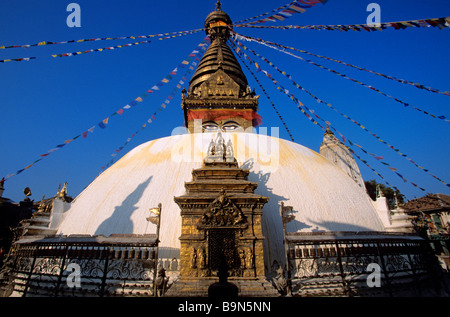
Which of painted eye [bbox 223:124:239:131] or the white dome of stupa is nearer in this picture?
the white dome of stupa

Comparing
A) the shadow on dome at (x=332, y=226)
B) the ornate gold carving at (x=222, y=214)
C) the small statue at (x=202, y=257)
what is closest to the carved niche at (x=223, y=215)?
the ornate gold carving at (x=222, y=214)

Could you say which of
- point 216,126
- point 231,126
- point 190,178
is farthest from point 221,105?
point 190,178

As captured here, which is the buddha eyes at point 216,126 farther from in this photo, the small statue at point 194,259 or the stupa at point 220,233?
the small statue at point 194,259

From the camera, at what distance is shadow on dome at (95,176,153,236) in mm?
8227

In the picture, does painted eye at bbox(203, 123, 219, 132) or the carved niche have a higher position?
painted eye at bbox(203, 123, 219, 132)

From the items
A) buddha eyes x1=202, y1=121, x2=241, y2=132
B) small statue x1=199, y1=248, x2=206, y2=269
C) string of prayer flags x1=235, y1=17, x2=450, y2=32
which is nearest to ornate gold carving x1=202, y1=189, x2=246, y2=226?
small statue x1=199, y1=248, x2=206, y2=269

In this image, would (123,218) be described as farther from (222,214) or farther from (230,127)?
(230,127)

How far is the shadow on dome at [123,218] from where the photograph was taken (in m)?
8.23

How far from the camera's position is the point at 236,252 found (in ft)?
20.4

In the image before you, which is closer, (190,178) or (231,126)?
(190,178)

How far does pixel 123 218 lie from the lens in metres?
8.51

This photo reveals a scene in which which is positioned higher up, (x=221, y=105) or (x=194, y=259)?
(x=221, y=105)

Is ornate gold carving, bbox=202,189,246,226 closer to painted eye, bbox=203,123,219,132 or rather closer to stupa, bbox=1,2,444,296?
stupa, bbox=1,2,444,296
